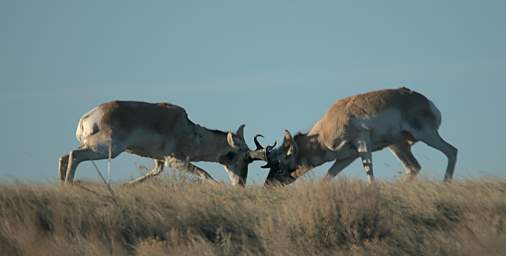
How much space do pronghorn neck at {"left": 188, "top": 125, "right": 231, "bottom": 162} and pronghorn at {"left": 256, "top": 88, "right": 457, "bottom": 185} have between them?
145 cm

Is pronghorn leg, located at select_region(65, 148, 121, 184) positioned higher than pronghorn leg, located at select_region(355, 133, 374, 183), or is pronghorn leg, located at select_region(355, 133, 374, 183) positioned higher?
pronghorn leg, located at select_region(65, 148, 121, 184)

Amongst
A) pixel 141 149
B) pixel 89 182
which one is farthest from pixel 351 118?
pixel 89 182

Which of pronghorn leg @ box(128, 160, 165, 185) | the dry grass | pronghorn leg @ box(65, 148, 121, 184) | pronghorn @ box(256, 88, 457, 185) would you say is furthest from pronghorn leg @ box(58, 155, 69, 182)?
pronghorn @ box(256, 88, 457, 185)

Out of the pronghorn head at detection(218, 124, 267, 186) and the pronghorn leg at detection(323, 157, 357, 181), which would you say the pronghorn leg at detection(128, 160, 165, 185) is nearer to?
the pronghorn head at detection(218, 124, 267, 186)

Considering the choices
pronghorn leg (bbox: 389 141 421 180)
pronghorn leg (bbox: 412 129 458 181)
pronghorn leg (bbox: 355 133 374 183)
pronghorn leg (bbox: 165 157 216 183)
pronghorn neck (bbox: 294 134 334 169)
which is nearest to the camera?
pronghorn leg (bbox: 412 129 458 181)

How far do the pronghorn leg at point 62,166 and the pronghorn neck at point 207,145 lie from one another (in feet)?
10.9

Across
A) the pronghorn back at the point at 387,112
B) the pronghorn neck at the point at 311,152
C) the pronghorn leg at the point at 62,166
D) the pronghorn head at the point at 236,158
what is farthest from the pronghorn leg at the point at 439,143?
the pronghorn leg at the point at 62,166

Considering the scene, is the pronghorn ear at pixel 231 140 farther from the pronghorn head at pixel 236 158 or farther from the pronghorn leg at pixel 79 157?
the pronghorn leg at pixel 79 157

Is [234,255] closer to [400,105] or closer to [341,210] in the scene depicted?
[341,210]

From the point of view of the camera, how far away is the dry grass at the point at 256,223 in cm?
1420

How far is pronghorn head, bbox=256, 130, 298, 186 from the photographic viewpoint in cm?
2250

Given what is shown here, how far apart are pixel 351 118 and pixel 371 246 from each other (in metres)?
7.02

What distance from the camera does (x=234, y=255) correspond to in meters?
14.2

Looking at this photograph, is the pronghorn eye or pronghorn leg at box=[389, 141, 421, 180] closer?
pronghorn leg at box=[389, 141, 421, 180]
